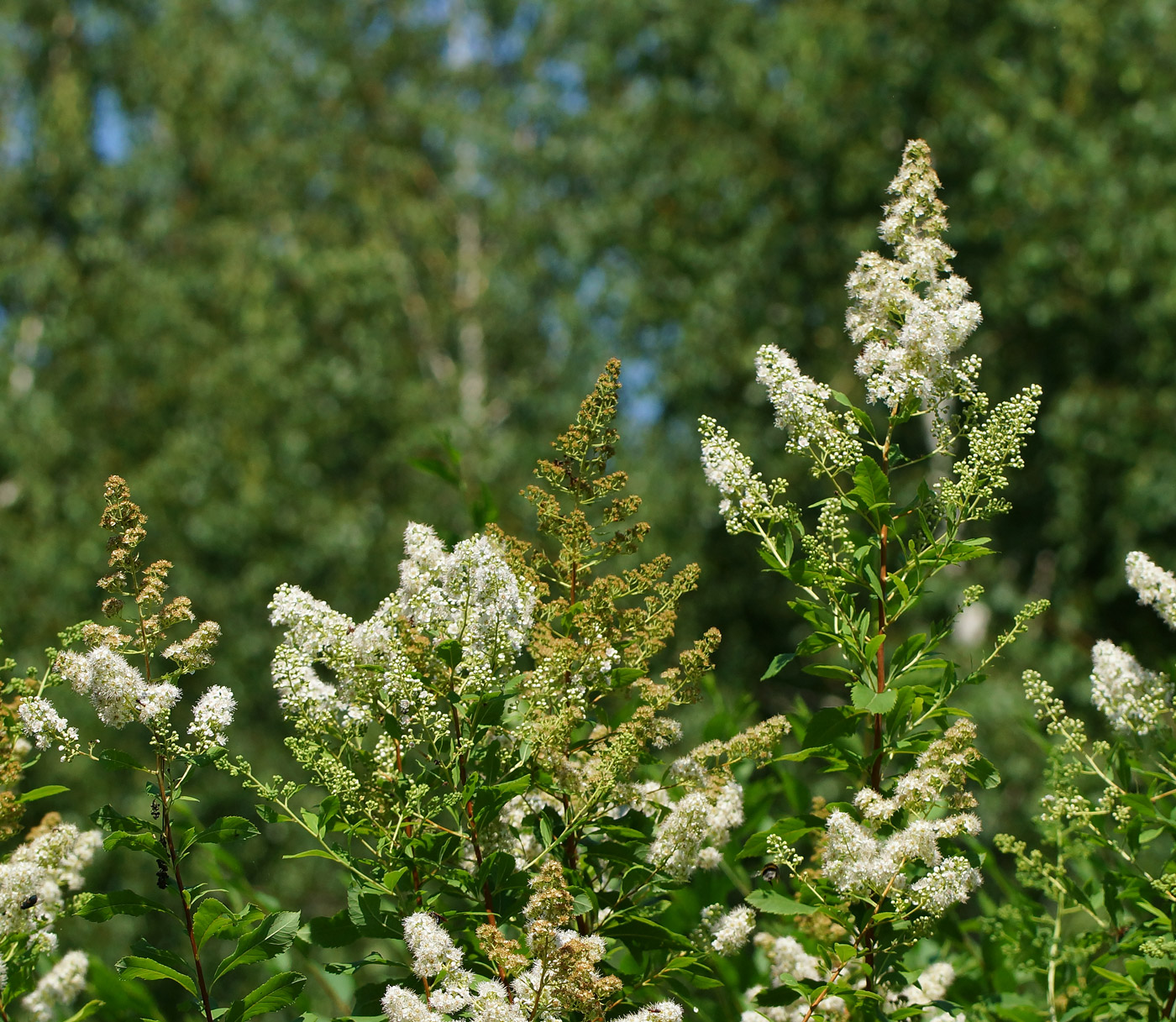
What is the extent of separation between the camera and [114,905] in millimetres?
1401

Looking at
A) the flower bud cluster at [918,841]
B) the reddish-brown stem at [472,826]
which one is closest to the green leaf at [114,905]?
the reddish-brown stem at [472,826]

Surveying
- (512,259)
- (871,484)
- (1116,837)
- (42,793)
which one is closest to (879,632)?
(871,484)

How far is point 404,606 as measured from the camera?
1552 mm

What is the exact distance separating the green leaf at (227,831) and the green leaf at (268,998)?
16cm

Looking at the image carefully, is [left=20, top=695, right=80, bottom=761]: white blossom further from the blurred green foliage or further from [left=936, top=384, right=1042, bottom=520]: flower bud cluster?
the blurred green foliage

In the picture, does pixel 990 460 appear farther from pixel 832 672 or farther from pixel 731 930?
pixel 731 930

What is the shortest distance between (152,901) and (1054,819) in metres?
1.16

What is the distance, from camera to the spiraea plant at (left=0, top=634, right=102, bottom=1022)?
150cm

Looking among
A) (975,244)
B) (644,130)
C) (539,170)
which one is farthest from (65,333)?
(975,244)

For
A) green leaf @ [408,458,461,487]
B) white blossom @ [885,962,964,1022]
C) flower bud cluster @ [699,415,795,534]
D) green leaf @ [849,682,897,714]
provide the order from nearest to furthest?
1. green leaf @ [849,682,897,714]
2. flower bud cluster @ [699,415,795,534]
3. white blossom @ [885,962,964,1022]
4. green leaf @ [408,458,461,487]

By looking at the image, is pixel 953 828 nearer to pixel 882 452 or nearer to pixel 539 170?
pixel 882 452

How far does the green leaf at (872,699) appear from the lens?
1.46 metres

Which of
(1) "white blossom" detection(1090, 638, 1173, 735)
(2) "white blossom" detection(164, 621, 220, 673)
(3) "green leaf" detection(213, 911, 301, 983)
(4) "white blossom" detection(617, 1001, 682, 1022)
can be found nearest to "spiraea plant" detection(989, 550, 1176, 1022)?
(1) "white blossom" detection(1090, 638, 1173, 735)

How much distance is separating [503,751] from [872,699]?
437mm
